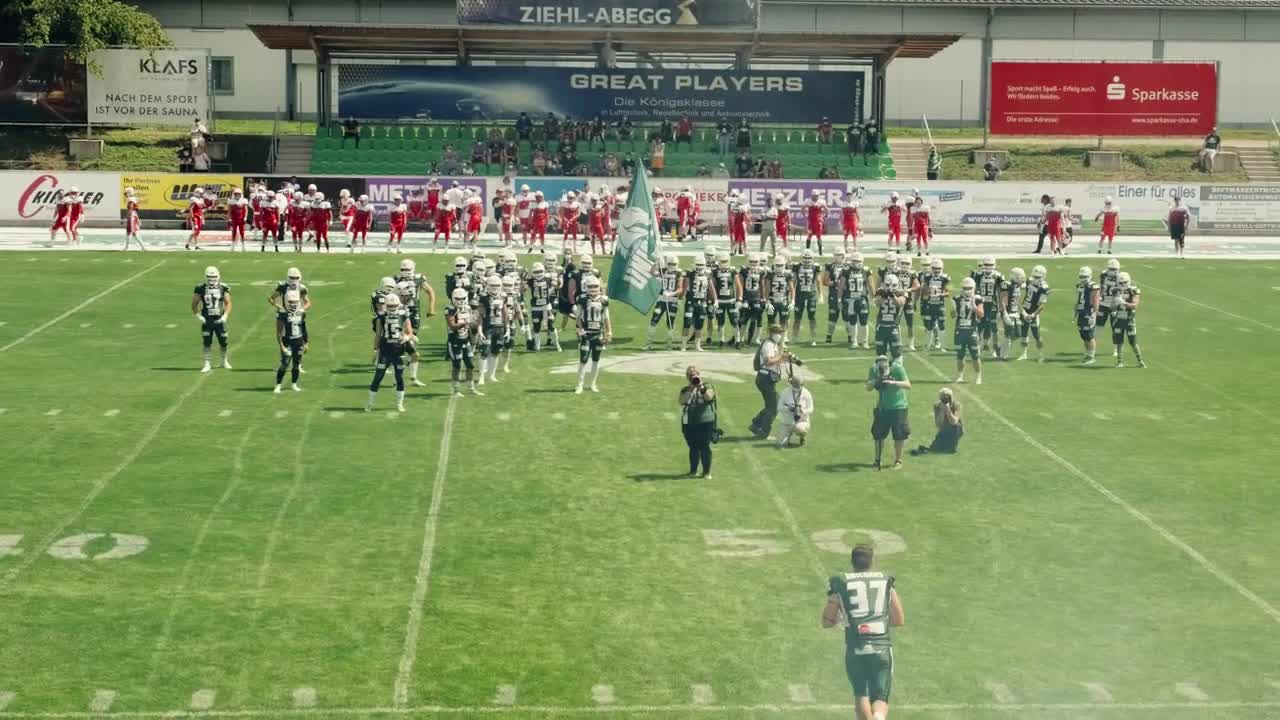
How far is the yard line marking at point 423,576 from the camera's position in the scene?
49.6 ft

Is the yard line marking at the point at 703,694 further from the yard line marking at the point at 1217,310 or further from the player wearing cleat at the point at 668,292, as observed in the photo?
the yard line marking at the point at 1217,310

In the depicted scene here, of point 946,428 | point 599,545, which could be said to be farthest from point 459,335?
point 599,545

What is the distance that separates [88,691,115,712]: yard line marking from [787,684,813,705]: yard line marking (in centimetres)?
561

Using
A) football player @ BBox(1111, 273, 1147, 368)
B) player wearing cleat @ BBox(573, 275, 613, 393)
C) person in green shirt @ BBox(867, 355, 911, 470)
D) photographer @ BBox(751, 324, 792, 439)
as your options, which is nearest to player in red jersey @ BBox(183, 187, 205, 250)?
player wearing cleat @ BBox(573, 275, 613, 393)

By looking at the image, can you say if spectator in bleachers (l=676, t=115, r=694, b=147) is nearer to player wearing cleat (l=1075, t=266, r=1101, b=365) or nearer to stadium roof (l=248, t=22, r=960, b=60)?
stadium roof (l=248, t=22, r=960, b=60)

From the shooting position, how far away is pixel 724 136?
62.6 metres

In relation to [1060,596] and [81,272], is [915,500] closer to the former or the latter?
[1060,596]

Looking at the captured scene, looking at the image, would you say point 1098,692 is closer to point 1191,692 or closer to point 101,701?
point 1191,692

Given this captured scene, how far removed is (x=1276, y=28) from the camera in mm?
77125

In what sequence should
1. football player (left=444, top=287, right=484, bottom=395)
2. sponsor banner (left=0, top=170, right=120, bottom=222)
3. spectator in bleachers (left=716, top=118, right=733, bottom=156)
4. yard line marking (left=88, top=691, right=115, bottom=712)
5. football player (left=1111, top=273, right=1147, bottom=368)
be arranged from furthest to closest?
spectator in bleachers (left=716, top=118, right=733, bottom=156), sponsor banner (left=0, top=170, right=120, bottom=222), football player (left=1111, top=273, right=1147, bottom=368), football player (left=444, top=287, right=484, bottom=395), yard line marking (left=88, top=691, right=115, bottom=712)

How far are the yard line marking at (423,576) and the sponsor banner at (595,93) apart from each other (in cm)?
3989

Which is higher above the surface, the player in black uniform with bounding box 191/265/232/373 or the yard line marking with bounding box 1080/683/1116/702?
the player in black uniform with bounding box 191/265/232/373

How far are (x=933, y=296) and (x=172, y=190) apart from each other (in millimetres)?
30628

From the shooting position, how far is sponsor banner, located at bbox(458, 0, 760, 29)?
202ft
